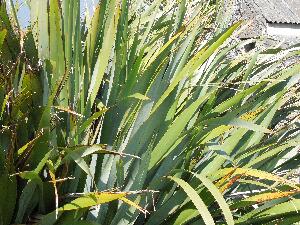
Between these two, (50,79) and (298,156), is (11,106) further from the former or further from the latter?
(298,156)

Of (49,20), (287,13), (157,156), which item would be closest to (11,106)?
(49,20)

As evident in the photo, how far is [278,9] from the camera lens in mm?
7414

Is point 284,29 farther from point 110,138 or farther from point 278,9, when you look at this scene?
point 110,138

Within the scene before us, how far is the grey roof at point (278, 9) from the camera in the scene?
23.1 feet

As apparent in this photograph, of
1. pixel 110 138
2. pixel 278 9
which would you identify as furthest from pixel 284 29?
pixel 110 138

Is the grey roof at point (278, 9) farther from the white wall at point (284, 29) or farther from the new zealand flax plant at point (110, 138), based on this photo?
the new zealand flax plant at point (110, 138)

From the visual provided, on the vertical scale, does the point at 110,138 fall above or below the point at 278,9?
below

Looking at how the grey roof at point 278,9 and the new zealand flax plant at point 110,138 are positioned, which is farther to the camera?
the grey roof at point 278,9

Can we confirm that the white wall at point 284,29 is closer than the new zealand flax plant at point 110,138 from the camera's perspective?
No

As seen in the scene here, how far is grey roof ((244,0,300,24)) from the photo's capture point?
277 inches

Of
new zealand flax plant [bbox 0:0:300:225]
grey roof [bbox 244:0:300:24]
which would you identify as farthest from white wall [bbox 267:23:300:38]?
new zealand flax plant [bbox 0:0:300:225]

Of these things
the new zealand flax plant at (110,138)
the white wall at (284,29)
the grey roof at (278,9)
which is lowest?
the new zealand flax plant at (110,138)

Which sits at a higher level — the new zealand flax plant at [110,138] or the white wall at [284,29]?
the white wall at [284,29]

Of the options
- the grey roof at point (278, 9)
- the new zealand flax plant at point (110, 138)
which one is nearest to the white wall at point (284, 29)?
the grey roof at point (278, 9)
